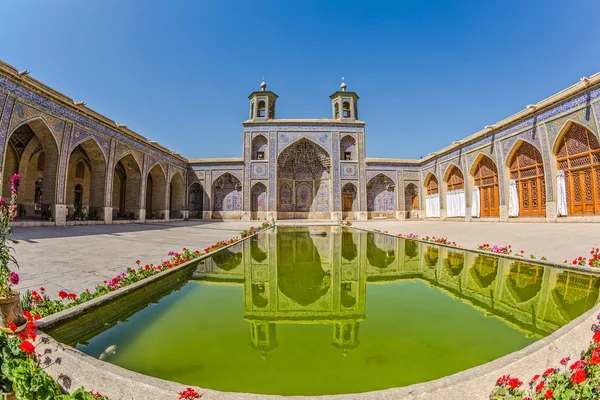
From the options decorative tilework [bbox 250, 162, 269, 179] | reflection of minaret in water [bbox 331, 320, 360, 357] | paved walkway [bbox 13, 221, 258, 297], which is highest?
decorative tilework [bbox 250, 162, 269, 179]

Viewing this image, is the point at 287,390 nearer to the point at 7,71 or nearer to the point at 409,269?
the point at 409,269

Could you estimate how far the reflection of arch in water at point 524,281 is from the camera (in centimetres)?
287

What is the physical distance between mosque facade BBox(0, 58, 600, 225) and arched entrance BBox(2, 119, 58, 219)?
45 mm

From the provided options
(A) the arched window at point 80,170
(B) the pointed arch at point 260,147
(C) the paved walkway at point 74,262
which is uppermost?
(B) the pointed arch at point 260,147

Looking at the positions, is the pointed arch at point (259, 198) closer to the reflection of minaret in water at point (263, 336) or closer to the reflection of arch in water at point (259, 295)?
the reflection of arch in water at point (259, 295)

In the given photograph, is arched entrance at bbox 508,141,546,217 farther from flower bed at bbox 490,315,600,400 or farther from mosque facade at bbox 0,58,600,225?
flower bed at bbox 490,315,600,400

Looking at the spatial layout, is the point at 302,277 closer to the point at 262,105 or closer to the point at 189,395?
the point at 189,395

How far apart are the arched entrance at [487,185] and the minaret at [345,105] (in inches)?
334

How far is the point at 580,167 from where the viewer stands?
916 cm

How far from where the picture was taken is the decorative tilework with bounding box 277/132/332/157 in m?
18.9

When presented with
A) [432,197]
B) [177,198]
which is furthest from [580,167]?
[177,198]

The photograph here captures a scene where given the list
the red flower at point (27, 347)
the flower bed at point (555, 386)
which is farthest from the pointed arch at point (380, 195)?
the red flower at point (27, 347)

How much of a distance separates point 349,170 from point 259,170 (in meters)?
5.83

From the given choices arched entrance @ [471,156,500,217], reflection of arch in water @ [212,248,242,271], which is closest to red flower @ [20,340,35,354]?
reflection of arch in water @ [212,248,242,271]
